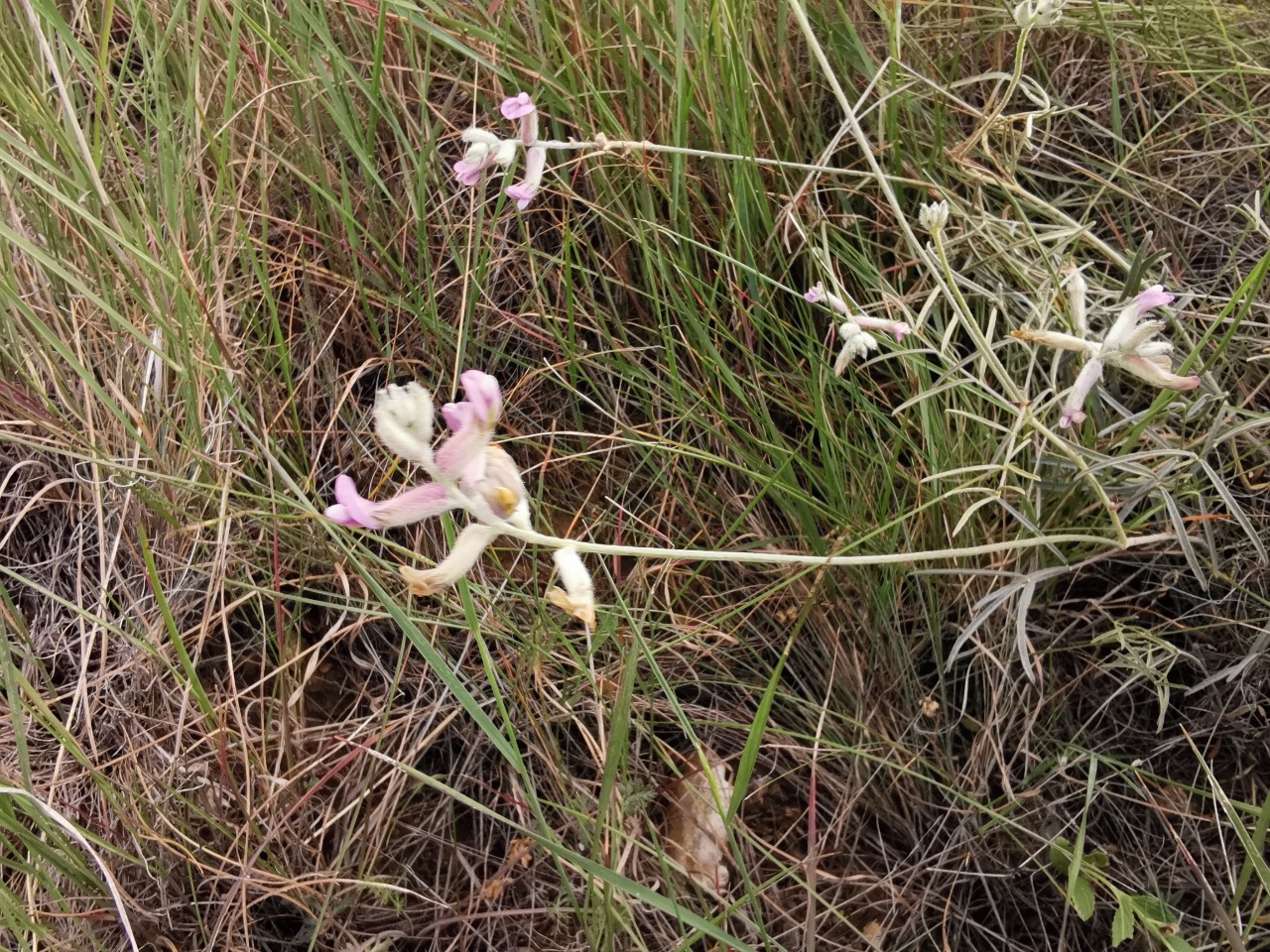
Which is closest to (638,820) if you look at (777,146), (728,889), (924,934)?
(728,889)

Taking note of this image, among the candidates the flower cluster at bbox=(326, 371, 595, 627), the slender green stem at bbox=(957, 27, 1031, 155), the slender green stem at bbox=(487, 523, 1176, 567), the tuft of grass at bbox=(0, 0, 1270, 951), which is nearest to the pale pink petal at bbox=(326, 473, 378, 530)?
the flower cluster at bbox=(326, 371, 595, 627)

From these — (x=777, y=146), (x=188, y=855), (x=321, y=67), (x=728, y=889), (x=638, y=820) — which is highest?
(x=321, y=67)

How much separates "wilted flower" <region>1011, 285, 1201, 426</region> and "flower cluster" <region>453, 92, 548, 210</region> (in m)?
0.61

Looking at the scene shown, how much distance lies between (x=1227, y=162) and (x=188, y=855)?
172 cm

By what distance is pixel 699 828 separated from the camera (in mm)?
1228

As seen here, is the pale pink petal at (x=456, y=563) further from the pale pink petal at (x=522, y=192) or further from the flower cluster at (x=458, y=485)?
the pale pink petal at (x=522, y=192)

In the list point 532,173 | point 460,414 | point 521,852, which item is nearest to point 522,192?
point 532,173

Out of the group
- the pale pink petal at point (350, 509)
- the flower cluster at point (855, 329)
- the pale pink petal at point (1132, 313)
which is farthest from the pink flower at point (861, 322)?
the pale pink petal at point (350, 509)

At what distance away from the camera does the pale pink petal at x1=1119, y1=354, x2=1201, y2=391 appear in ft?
3.15

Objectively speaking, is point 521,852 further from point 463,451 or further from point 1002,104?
point 1002,104

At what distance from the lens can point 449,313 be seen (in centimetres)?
155

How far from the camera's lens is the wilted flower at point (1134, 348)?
0.96 metres

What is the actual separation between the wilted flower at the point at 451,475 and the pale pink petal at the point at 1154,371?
634 mm

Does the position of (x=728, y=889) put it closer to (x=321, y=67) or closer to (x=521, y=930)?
(x=521, y=930)
